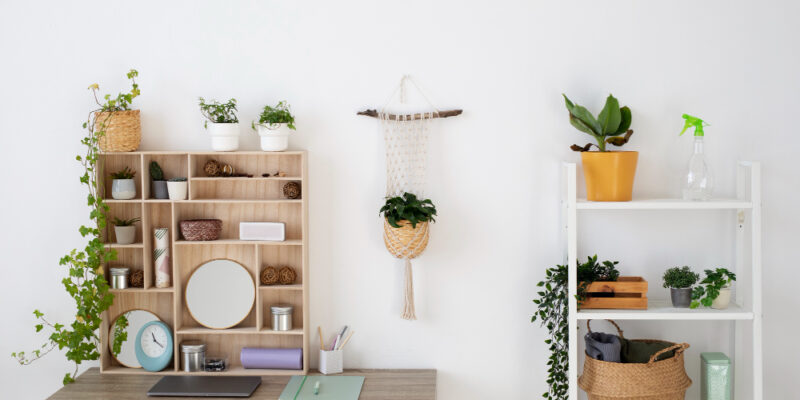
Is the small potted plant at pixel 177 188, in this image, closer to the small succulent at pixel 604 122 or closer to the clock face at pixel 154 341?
the clock face at pixel 154 341

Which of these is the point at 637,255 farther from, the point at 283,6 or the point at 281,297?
the point at 283,6

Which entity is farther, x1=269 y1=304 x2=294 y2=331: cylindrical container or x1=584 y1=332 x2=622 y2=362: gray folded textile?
x1=269 y1=304 x2=294 y2=331: cylindrical container

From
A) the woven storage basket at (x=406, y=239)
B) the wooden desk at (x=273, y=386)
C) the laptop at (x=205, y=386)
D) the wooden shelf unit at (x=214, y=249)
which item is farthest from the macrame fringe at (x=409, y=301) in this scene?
the laptop at (x=205, y=386)

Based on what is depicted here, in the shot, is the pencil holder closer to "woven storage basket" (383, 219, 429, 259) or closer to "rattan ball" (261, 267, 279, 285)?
"rattan ball" (261, 267, 279, 285)

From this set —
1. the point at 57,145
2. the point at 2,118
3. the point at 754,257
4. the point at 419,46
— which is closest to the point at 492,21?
the point at 419,46

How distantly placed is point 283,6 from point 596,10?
46.5 inches

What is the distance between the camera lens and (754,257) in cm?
246

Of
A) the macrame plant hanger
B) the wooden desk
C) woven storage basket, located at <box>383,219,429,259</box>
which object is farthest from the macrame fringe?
the wooden desk

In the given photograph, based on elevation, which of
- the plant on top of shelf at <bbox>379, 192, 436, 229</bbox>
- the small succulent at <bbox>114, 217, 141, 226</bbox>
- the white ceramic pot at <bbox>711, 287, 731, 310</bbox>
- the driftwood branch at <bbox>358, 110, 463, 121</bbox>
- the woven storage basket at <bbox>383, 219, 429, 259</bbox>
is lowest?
the white ceramic pot at <bbox>711, 287, 731, 310</bbox>

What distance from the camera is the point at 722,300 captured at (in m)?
2.55

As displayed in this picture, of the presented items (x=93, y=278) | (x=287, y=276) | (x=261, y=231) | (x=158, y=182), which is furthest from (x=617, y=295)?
(x=93, y=278)

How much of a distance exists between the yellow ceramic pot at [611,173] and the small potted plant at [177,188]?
1478 mm

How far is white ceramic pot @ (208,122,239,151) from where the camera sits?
2672mm

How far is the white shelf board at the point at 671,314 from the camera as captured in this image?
8.16 feet
